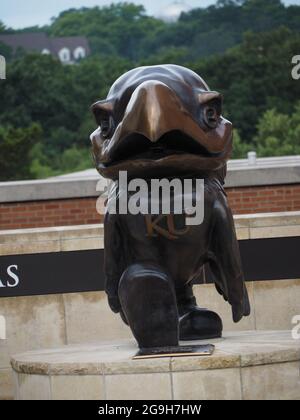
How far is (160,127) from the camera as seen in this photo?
6883 mm

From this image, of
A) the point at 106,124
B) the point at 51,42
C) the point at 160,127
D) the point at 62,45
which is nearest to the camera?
the point at 160,127

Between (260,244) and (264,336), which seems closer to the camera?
(264,336)

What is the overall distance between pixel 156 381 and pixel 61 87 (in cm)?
5703

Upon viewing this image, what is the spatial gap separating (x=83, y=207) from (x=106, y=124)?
7.14 m

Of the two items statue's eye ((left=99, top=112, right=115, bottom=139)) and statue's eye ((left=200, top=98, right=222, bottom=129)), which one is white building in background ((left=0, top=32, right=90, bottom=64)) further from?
statue's eye ((left=200, top=98, right=222, bottom=129))

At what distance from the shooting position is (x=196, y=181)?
291 inches

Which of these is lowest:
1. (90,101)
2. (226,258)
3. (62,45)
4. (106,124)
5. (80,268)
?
(90,101)

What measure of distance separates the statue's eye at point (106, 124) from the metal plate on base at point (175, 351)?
1.38 m

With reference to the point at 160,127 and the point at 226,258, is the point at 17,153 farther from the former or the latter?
the point at 160,127

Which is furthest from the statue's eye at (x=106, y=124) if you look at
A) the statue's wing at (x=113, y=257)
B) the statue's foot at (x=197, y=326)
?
the statue's foot at (x=197, y=326)

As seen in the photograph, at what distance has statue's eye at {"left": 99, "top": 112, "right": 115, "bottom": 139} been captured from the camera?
746 cm

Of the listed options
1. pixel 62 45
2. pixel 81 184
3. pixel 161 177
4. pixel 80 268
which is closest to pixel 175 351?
pixel 161 177
